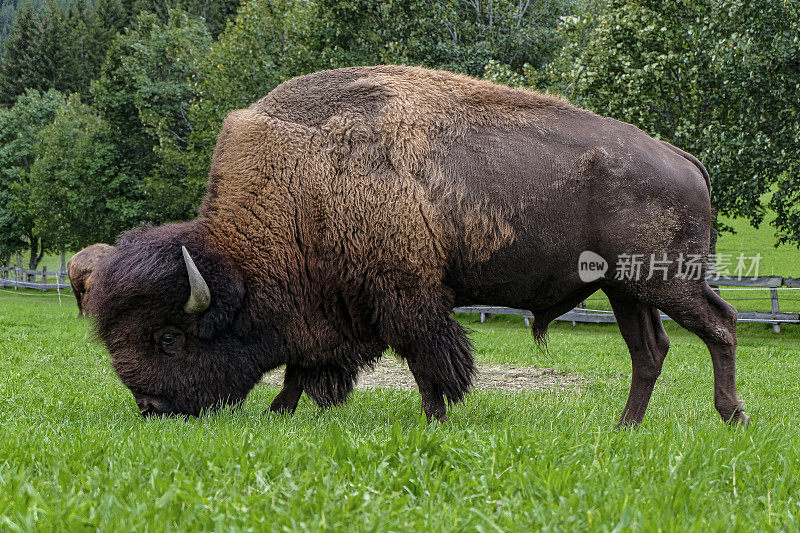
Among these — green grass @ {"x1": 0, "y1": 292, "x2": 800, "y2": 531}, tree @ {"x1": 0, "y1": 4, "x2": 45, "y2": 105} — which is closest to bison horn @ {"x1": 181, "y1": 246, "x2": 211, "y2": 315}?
green grass @ {"x1": 0, "y1": 292, "x2": 800, "y2": 531}

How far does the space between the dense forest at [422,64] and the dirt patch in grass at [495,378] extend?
9.34 metres

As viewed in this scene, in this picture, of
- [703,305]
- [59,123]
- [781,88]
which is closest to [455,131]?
[703,305]

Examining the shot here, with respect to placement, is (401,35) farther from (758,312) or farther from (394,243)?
(394,243)

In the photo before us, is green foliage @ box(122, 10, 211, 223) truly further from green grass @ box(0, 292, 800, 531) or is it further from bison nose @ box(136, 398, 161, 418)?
green grass @ box(0, 292, 800, 531)

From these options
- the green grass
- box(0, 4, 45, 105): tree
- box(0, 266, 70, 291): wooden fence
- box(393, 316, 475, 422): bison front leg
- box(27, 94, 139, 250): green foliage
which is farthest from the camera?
box(0, 4, 45, 105): tree

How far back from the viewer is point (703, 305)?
586 cm

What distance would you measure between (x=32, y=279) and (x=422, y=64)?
114ft

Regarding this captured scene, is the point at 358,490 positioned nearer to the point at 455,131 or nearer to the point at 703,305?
the point at 455,131

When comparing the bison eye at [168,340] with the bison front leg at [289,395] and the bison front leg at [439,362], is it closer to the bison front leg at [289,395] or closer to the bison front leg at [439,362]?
the bison front leg at [289,395]

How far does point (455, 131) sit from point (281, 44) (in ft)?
78.0

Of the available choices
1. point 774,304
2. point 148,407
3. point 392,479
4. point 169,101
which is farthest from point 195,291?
point 169,101

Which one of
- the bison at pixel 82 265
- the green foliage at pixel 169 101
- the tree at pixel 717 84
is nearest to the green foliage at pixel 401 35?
the tree at pixel 717 84

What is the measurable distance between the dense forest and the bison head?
50.0 feet

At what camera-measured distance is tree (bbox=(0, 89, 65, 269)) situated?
139 ft
